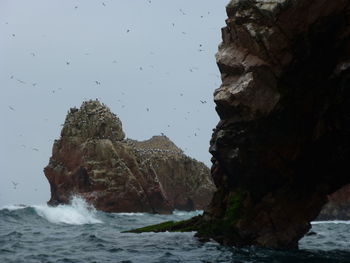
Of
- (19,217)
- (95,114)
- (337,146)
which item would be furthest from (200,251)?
(95,114)

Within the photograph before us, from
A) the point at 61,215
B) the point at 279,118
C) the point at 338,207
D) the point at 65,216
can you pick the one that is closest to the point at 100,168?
the point at 65,216

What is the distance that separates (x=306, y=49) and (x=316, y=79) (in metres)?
1.34

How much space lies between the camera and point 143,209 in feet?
237

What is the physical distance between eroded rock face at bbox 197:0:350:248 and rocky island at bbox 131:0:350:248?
4 cm

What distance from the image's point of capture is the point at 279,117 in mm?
19703

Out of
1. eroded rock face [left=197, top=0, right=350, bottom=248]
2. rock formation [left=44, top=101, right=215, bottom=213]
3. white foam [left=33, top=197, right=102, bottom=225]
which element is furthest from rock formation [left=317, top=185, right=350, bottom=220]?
eroded rock face [left=197, top=0, right=350, bottom=248]

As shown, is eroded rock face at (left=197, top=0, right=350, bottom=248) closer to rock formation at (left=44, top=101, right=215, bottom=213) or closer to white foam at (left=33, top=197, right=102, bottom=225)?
white foam at (left=33, top=197, right=102, bottom=225)

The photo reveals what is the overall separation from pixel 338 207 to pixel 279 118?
6584 cm

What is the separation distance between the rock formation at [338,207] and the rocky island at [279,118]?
60796 millimetres

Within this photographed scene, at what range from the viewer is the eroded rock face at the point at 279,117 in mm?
18422

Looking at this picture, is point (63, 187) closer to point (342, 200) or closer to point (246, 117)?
point (342, 200)

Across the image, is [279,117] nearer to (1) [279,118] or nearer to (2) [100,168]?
(1) [279,118]

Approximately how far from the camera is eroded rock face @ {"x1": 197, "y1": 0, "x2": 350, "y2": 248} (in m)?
18.4

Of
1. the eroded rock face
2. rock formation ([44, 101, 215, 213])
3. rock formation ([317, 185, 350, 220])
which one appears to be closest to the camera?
the eroded rock face
